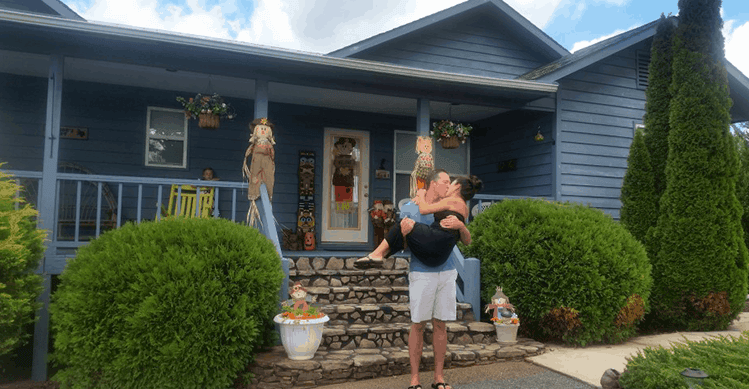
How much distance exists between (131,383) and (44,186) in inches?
109

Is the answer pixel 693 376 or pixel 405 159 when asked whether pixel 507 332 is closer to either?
pixel 693 376

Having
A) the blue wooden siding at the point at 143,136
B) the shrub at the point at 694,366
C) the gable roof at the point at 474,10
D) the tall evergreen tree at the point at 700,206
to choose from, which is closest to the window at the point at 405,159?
the blue wooden siding at the point at 143,136

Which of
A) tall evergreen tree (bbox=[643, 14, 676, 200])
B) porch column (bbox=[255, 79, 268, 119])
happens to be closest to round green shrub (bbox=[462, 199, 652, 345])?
tall evergreen tree (bbox=[643, 14, 676, 200])

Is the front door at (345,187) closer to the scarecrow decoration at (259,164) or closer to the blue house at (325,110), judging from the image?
the blue house at (325,110)

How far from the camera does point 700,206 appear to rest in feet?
21.8

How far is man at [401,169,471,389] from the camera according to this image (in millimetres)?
3797

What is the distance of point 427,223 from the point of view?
3.87 metres

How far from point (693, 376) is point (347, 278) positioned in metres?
3.95

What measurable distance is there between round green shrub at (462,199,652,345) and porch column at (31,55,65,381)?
4.56 m

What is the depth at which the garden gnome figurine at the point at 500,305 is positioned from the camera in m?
5.30

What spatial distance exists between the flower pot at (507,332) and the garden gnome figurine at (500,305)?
101 millimetres

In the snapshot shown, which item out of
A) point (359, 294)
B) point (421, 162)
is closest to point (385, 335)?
point (359, 294)

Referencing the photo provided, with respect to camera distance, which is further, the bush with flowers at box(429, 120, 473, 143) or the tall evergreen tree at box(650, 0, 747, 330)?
the bush with flowers at box(429, 120, 473, 143)

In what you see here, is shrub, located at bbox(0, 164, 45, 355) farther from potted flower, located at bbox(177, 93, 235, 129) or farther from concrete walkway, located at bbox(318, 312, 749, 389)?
potted flower, located at bbox(177, 93, 235, 129)
